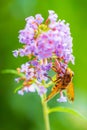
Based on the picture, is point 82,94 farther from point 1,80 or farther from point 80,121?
point 1,80

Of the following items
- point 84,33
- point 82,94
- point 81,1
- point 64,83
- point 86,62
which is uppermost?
point 81,1

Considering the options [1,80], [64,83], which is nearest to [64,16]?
[1,80]

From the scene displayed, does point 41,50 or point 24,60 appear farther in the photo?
point 24,60

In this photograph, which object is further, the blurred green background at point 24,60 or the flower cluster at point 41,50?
the blurred green background at point 24,60

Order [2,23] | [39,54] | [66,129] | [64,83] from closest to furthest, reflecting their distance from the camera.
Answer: [39,54] → [64,83] → [66,129] → [2,23]

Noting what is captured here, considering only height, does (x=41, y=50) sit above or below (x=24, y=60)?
below
